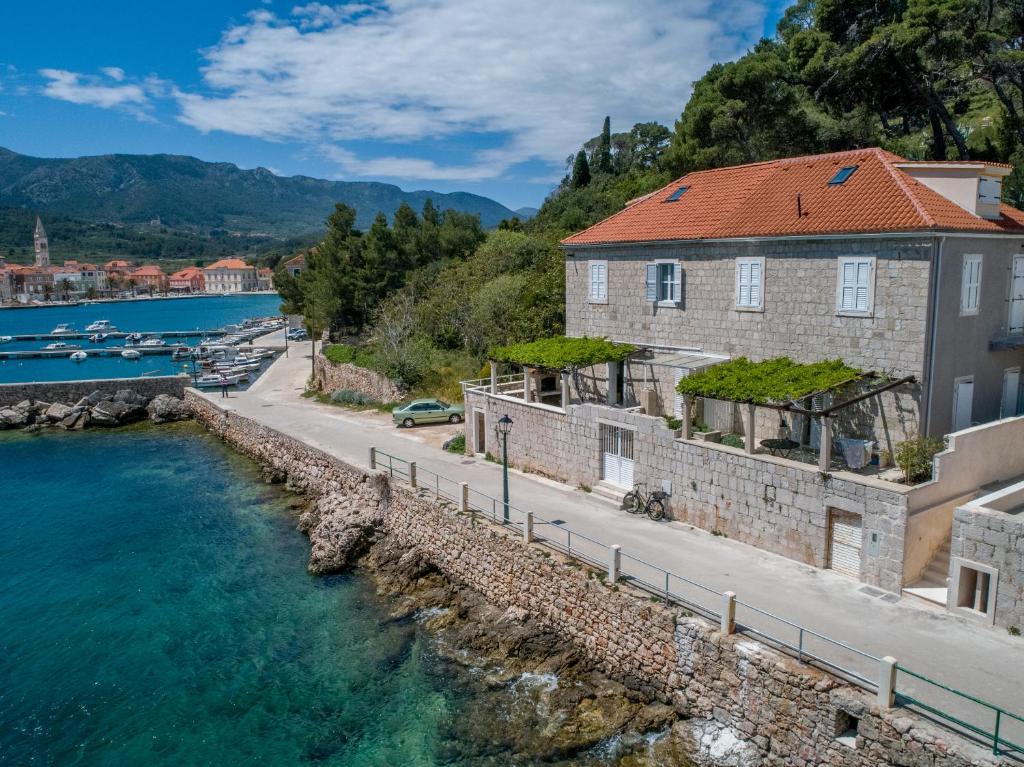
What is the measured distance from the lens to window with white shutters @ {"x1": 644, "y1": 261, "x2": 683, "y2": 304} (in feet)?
74.5

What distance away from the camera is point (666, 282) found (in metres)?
23.3

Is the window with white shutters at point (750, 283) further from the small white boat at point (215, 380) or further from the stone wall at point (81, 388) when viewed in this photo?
the small white boat at point (215, 380)

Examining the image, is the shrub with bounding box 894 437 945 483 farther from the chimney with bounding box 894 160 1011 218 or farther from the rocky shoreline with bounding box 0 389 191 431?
the rocky shoreline with bounding box 0 389 191 431

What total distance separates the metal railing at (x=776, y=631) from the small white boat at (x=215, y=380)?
128ft

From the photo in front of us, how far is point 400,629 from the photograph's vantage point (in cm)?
1881

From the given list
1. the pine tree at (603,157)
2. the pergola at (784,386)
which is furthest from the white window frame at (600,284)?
the pine tree at (603,157)

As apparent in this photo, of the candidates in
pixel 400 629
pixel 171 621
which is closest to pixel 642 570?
pixel 400 629

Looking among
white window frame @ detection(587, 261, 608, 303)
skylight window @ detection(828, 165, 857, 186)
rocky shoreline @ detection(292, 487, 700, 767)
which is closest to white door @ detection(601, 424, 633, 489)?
rocky shoreline @ detection(292, 487, 700, 767)

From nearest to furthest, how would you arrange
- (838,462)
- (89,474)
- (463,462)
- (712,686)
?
(712,686)
(838,462)
(463,462)
(89,474)

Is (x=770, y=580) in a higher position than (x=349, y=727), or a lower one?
higher

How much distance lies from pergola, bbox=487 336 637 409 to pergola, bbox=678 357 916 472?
467 cm

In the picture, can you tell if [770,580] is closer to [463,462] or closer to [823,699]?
Answer: [823,699]

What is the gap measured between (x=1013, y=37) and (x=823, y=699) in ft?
127

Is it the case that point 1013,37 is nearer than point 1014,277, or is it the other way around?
point 1014,277
